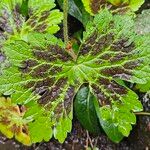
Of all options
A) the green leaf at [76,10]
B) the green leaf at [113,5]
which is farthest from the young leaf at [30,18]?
the green leaf at [76,10]

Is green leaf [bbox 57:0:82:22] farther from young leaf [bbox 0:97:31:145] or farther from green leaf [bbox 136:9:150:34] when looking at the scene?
young leaf [bbox 0:97:31:145]

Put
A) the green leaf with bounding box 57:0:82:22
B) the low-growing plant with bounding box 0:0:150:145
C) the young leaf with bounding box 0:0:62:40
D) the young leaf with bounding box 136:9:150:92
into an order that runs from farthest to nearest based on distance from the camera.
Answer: the green leaf with bounding box 57:0:82:22 < the young leaf with bounding box 136:9:150:92 < the young leaf with bounding box 0:0:62:40 < the low-growing plant with bounding box 0:0:150:145

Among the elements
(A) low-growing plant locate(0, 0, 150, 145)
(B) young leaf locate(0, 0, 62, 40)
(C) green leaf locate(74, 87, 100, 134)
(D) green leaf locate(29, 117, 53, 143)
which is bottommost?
(C) green leaf locate(74, 87, 100, 134)

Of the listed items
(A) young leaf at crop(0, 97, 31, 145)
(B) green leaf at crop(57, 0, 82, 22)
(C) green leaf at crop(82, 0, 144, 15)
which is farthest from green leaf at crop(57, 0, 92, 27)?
(A) young leaf at crop(0, 97, 31, 145)

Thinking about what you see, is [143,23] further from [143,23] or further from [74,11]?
[74,11]

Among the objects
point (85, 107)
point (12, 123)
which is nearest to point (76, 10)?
point (85, 107)

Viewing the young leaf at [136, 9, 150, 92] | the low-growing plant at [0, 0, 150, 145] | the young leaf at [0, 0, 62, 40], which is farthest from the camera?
the young leaf at [136, 9, 150, 92]

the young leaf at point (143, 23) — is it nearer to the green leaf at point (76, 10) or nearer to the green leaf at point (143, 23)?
the green leaf at point (143, 23)

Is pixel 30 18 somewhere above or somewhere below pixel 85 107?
above
